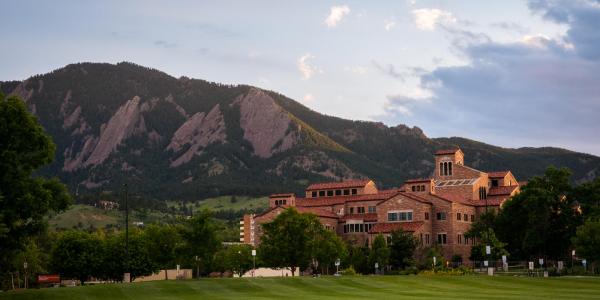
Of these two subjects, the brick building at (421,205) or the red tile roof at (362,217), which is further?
the red tile roof at (362,217)

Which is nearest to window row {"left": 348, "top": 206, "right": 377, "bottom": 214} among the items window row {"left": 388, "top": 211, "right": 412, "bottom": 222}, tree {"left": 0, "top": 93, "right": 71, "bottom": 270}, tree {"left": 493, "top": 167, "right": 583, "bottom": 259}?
window row {"left": 388, "top": 211, "right": 412, "bottom": 222}

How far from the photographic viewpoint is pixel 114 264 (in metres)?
124

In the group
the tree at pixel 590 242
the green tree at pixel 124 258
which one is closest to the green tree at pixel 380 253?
the tree at pixel 590 242

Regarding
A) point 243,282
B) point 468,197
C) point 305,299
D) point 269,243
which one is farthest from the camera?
point 468,197

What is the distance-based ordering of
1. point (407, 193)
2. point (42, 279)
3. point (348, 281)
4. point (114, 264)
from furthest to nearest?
point (407, 193) → point (114, 264) → point (42, 279) → point (348, 281)

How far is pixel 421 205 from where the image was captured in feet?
443

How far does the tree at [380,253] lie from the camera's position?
120812 millimetres

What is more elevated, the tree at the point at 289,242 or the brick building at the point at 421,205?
the brick building at the point at 421,205

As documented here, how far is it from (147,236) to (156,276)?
25.7ft

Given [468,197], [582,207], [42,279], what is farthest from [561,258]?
[42,279]

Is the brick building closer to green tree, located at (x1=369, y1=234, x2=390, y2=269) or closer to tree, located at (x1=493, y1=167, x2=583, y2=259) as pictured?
green tree, located at (x1=369, y1=234, x2=390, y2=269)

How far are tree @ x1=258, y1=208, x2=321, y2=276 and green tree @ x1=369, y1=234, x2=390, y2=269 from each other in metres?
15.8

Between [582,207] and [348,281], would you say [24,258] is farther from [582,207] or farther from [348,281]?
[582,207]

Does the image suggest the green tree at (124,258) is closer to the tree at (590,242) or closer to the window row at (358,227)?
the window row at (358,227)
